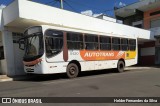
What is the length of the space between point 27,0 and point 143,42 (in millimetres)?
23111

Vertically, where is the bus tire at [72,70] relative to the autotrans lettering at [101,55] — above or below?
below

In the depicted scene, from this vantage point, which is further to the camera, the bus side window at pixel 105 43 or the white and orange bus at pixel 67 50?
the bus side window at pixel 105 43

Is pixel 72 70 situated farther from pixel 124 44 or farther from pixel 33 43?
pixel 124 44

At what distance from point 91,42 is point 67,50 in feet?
8.41

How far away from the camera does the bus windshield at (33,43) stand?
11312 millimetres

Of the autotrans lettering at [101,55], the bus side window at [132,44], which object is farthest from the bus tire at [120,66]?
the bus side window at [132,44]

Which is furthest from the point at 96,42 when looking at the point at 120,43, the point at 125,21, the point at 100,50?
the point at 125,21

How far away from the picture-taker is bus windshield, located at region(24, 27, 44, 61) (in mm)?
11312

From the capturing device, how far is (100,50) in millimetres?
15109

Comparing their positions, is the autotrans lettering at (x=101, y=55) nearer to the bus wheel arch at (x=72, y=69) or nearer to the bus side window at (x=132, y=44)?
the bus wheel arch at (x=72, y=69)

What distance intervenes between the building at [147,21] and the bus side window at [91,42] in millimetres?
17566

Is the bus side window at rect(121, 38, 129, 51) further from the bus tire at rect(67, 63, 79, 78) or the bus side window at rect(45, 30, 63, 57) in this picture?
the bus side window at rect(45, 30, 63, 57)

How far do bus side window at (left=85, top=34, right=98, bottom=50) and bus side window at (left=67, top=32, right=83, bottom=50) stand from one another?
62cm

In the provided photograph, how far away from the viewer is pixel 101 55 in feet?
49.7
